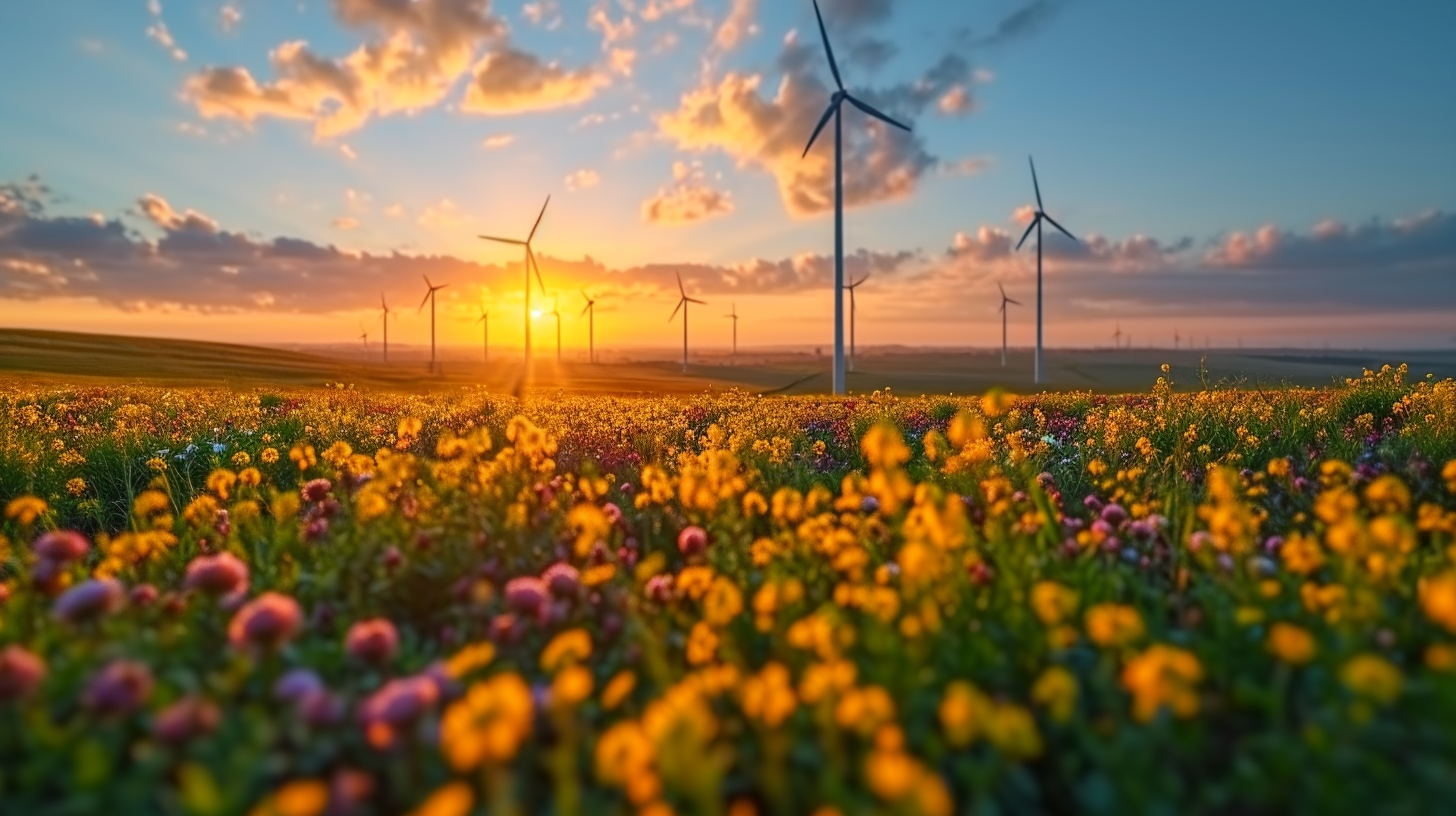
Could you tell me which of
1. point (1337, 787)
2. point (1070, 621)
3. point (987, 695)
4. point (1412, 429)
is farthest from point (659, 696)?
point (1412, 429)

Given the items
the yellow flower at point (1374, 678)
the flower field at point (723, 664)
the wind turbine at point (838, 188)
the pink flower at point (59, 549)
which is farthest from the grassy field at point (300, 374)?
the yellow flower at point (1374, 678)

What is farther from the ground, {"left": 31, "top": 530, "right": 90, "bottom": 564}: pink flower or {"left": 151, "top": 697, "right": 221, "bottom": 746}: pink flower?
{"left": 31, "top": 530, "right": 90, "bottom": 564}: pink flower

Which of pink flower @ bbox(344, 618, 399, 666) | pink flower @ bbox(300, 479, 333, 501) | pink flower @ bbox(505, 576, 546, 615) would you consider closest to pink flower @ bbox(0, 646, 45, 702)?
pink flower @ bbox(344, 618, 399, 666)

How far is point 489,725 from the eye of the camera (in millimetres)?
2264

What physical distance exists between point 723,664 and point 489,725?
1.79m

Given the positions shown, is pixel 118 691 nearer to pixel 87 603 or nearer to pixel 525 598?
pixel 87 603

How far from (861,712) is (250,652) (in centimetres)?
212

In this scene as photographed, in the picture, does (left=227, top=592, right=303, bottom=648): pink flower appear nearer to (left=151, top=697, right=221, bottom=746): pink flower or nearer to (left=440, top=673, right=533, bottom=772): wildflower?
(left=151, top=697, right=221, bottom=746): pink flower

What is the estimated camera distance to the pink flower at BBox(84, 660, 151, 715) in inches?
98.4

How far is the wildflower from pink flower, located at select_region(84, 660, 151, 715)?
3.15 ft

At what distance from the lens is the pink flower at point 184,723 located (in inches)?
93.1

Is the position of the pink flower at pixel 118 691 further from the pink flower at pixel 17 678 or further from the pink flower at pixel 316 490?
the pink flower at pixel 316 490

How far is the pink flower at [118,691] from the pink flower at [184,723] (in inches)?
3.9

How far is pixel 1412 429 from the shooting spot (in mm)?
9891
